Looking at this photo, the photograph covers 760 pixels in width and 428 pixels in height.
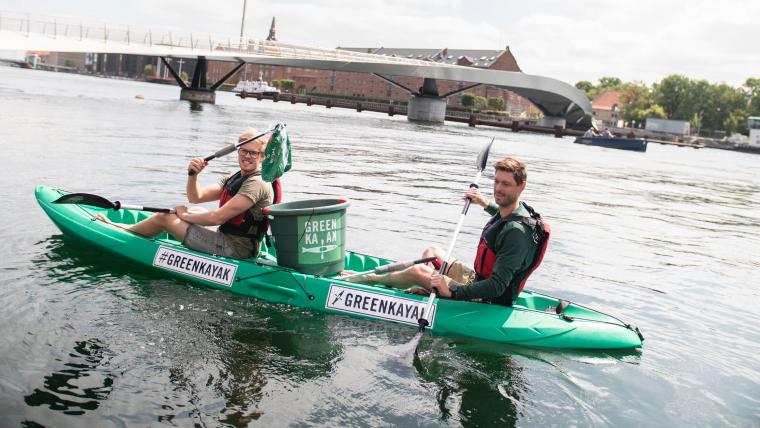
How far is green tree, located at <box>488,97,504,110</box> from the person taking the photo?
126 m

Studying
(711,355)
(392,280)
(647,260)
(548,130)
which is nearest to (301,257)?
(392,280)

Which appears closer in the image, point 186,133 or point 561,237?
point 561,237

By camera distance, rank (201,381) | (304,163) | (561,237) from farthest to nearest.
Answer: (304,163), (561,237), (201,381)

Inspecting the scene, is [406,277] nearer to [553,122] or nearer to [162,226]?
[162,226]

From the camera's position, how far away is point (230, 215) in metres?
7.62

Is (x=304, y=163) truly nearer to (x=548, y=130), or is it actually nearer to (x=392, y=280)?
(x=392, y=280)

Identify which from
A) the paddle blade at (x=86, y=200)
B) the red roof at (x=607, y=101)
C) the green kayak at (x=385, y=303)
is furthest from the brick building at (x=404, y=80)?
the green kayak at (x=385, y=303)

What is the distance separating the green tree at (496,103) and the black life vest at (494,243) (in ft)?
400

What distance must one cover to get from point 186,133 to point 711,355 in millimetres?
26767

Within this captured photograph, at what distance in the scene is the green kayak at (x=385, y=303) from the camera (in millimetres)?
7254

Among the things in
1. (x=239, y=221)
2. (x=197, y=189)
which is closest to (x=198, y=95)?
(x=197, y=189)

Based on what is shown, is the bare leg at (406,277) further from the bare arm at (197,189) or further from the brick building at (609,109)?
the brick building at (609,109)

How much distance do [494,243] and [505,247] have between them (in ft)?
0.58

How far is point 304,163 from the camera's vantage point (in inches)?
942
